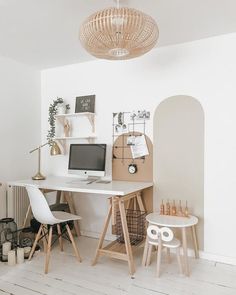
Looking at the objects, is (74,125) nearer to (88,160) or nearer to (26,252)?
(88,160)

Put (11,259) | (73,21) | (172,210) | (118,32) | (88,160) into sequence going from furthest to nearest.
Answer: (88,160)
(172,210)
(11,259)
(73,21)
(118,32)

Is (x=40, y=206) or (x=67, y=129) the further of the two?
(x=67, y=129)

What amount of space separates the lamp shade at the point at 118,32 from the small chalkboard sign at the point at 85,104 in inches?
54.3

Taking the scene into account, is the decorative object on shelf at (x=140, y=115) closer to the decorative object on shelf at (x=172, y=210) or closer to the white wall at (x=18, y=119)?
the decorative object on shelf at (x=172, y=210)

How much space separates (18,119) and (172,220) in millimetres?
2186

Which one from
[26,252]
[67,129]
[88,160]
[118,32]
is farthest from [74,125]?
[118,32]

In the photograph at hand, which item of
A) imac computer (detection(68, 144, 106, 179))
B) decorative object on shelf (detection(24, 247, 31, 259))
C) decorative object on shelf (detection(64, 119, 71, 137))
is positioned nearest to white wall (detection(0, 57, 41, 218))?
decorative object on shelf (detection(64, 119, 71, 137))

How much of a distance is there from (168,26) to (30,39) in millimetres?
1333

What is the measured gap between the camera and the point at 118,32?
1596 mm

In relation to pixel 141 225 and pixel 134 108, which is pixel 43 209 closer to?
pixel 141 225

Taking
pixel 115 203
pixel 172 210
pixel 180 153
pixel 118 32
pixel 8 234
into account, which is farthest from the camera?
pixel 8 234

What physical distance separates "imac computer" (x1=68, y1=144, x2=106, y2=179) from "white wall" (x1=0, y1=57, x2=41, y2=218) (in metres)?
0.69

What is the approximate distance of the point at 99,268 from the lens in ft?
8.05

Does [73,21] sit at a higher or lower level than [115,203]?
higher
